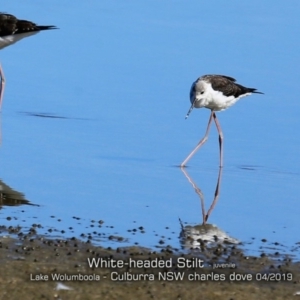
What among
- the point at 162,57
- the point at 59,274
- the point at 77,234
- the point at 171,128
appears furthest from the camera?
the point at 162,57

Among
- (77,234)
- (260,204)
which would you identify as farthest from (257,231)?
(77,234)

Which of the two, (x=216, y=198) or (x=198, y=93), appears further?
(x=198, y=93)

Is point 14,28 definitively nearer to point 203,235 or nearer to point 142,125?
point 142,125

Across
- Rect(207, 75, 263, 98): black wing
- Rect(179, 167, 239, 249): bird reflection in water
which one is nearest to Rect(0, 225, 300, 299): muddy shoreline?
Rect(179, 167, 239, 249): bird reflection in water

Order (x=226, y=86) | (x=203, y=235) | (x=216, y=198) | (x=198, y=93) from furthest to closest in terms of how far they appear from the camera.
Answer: (x=226, y=86), (x=198, y=93), (x=216, y=198), (x=203, y=235)

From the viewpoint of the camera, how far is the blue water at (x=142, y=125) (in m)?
7.38

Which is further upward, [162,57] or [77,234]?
[162,57]

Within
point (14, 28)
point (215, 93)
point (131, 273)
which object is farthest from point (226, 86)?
point (131, 273)

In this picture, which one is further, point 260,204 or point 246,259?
point 260,204

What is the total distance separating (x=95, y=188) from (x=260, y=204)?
56.9 inches

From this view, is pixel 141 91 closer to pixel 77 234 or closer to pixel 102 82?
pixel 102 82

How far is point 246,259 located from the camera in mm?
6102

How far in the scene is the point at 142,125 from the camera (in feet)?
33.1

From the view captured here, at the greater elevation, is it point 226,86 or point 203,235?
point 226,86
